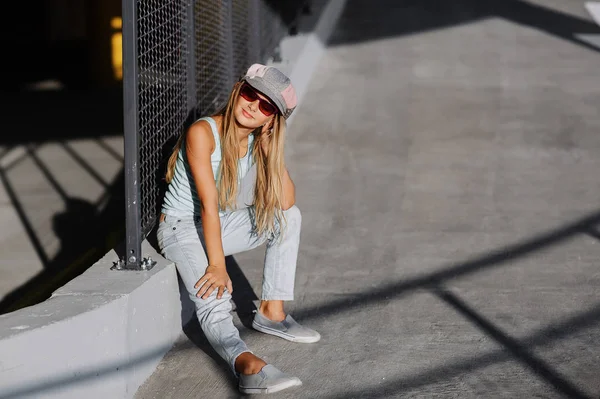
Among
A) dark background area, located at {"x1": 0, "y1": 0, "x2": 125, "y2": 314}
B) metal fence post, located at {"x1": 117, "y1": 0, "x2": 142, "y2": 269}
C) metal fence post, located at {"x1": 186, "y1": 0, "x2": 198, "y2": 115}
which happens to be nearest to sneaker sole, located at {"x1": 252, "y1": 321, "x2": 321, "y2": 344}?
metal fence post, located at {"x1": 117, "y1": 0, "x2": 142, "y2": 269}

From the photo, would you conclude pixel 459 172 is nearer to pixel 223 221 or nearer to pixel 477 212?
pixel 477 212

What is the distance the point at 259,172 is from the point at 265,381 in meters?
0.99

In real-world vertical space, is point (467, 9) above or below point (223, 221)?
below

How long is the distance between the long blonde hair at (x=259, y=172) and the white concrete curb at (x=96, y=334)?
0.44m

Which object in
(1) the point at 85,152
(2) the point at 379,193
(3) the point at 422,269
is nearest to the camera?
(3) the point at 422,269

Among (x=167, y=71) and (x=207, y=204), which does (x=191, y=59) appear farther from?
(x=207, y=204)

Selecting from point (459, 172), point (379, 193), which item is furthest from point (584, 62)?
point (379, 193)

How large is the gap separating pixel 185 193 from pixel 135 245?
1.29 ft

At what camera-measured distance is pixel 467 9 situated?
1246 cm

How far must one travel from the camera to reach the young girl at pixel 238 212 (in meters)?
4.40

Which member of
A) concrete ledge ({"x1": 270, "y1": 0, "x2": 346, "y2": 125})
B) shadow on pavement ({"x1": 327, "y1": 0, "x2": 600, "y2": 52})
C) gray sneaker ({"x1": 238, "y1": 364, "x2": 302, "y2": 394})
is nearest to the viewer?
gray sneaker ({"x1": 238, "y1": 364, "x2": 302, "y2": 394})

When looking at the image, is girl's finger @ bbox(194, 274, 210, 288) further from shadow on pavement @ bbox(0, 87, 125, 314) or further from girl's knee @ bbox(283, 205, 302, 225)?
shadow on pavement @ bbox(0, 87, 125, 314)

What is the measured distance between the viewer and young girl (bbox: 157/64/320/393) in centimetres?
440

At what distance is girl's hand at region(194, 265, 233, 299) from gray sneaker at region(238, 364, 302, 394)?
399mm
